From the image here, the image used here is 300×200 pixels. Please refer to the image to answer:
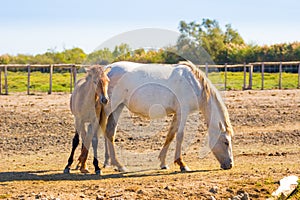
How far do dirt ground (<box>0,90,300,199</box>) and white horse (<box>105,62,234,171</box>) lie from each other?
1.51 ft

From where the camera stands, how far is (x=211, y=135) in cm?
1002

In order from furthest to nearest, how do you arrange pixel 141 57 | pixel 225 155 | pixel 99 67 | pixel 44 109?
pixel 44 109
pixel 141 57
pixel 225 155
pixel 99 67

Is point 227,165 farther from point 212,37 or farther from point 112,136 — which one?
point 212,37

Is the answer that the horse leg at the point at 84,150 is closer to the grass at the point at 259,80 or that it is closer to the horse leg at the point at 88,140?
the horse leg at the point at 88,140

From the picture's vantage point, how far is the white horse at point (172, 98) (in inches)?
392

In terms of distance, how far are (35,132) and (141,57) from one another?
134 inches

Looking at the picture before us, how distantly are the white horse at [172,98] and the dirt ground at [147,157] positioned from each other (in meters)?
0.46

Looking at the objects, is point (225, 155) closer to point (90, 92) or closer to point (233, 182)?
point (233, 182)

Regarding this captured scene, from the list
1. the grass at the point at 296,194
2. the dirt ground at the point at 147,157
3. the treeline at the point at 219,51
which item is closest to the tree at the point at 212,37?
the treeline at the point at 219,51

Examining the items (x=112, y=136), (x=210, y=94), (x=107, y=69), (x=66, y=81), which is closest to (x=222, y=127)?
(x=210, y=94)

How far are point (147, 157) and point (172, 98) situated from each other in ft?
5.87

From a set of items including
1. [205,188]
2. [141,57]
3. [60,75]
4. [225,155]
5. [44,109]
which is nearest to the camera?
[205,188]

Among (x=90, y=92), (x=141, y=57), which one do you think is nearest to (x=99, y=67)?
(x=90, y=92)

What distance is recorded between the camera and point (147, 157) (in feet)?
37.2
